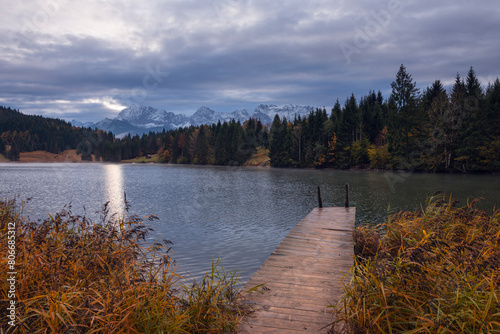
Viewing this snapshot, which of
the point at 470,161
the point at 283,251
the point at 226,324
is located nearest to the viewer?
the point at 226,324

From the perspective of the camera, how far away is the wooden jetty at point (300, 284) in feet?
19.5

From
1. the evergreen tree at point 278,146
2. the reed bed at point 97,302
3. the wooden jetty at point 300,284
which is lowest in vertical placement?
the wooden jetty at point 300,284

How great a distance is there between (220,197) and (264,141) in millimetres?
105384

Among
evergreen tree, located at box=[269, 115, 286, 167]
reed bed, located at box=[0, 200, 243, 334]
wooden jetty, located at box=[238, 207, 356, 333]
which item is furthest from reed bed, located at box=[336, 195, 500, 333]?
evergreen tree, located at box=[269, 115, 286, 167]

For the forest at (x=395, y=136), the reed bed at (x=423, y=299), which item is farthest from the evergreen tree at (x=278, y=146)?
the reed bed at (x=423, y=299)

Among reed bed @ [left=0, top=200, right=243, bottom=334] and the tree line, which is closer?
reed bed @ [left=0, top=200, right=243, bottom=334]

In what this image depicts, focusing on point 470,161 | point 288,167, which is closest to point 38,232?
point 470,161

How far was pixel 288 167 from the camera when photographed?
10481 cm

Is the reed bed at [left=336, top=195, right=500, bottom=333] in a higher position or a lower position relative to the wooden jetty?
higher

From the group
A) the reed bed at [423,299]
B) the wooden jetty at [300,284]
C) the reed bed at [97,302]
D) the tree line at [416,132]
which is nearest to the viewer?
the reed bed at [423,299]

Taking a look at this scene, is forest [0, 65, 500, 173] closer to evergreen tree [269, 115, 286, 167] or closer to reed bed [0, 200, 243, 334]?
evergreen tree [269, 115, 286, 167]

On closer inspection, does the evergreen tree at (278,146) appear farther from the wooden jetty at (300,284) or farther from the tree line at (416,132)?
the wooden jetty at (300,284)

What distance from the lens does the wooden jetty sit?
595 cm

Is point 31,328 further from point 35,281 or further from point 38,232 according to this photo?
point 38,232
